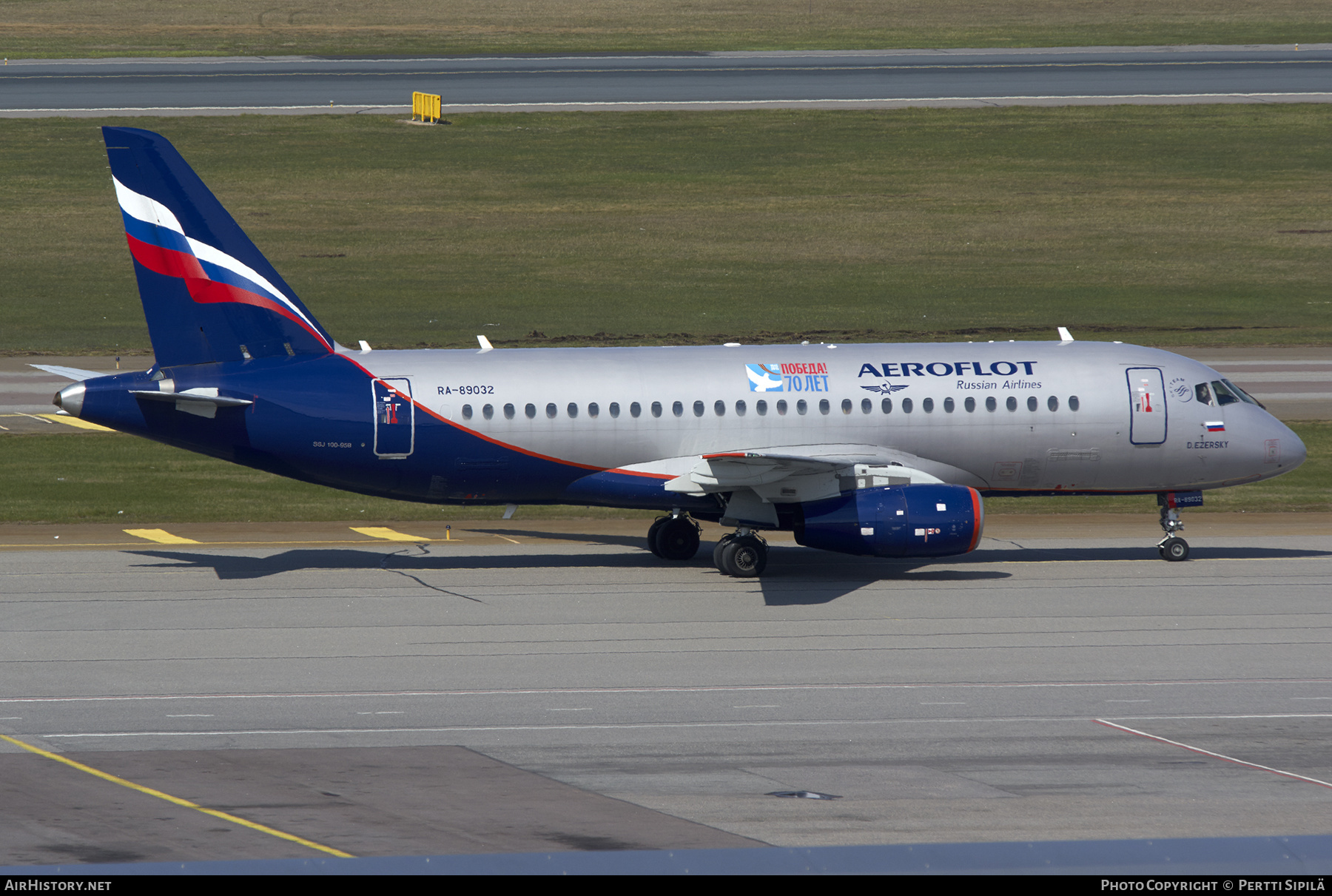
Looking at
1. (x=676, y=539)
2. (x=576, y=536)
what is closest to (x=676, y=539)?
(x=676, y=539)

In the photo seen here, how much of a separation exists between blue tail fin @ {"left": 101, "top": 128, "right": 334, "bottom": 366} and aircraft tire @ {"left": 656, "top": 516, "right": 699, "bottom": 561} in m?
8.73

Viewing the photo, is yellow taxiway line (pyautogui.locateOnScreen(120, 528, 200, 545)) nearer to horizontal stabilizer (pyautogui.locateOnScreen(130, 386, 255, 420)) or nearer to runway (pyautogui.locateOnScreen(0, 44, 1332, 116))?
horizontal stabilizer (pyautogui.locateOnScreen(130, 386, 255, 420))

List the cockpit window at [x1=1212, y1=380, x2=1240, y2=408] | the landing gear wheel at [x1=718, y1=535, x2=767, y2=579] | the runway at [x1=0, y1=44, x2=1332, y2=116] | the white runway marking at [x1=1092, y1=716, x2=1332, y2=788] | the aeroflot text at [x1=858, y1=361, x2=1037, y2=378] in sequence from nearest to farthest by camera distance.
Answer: the white runway marking at [x1=1092, y1=716, x2=1332, y2=788], the landing gear wheel at [x1=718, y1=535, x2=767, y2=579], the aeroflot text at [x1=858, y1=361, x2=1037, y2=378], the cockpit window at [x1=1212, y1=380, x2=1240, y2=408], the runway at [x1=0, y1=44, x2=1332, y2=116]

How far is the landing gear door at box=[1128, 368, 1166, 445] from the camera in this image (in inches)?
1230

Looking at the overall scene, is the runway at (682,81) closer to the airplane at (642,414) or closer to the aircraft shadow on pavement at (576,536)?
the aircraft shadow on pavement at (576,536)

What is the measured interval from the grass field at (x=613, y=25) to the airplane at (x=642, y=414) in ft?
282

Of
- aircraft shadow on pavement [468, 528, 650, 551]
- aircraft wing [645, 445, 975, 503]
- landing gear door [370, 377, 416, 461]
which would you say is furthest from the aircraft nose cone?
aircraft wing [645, 445, 975, 503]

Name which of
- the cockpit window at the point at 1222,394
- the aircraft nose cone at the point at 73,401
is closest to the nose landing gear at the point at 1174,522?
the cockpit window at the point at 1222,394

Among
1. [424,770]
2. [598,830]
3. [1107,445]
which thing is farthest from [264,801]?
[1107,445]

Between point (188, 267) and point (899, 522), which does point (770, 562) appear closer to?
point (899, 522)

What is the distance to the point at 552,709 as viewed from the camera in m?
22.2

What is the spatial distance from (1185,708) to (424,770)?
1094 centimetres

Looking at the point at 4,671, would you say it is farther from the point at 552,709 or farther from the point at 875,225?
the point at 875,225

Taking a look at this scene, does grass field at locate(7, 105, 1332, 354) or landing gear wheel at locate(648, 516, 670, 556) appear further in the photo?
grass field at locate(7, 105, 1332, 354)
